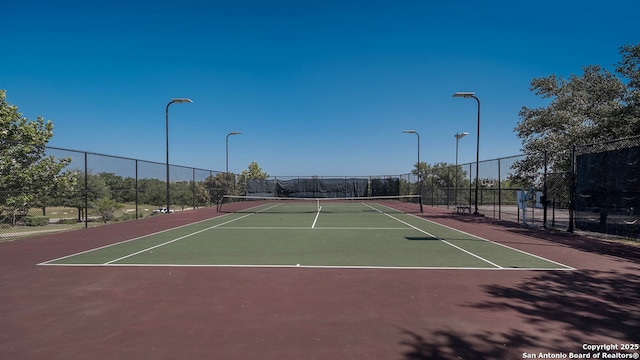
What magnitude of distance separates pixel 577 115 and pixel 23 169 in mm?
30702

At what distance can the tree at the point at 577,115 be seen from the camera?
15.4 metres

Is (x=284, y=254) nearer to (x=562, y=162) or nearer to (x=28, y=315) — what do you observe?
(x=28, y=315)

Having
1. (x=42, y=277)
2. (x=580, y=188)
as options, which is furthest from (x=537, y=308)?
(x=580, y=188)

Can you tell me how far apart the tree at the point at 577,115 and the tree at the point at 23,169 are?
23.0 meters

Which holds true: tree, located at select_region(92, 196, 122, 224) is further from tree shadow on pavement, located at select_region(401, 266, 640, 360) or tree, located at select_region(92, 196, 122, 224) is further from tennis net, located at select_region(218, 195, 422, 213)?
tree shadow on pavement, located at select_region(401, 266, 640, 360)

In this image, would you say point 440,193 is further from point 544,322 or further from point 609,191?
point 544,322

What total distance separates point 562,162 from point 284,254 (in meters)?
17.3

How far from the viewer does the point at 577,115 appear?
68.8 feet

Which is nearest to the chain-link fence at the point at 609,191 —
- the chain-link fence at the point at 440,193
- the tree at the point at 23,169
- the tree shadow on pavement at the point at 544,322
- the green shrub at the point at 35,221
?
the chain-link fence at the point at 440,193

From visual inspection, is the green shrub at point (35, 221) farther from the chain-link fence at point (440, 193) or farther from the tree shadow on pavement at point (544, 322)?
the tree shadow on pavement at point (544, 322)

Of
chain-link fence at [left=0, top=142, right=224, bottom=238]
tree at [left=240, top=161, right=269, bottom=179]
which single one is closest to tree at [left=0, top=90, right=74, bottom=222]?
chain-link fence at [left=0, top=142, right=224, bottom=238]

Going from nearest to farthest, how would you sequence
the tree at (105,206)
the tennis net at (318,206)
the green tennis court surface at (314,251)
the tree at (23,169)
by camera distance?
the green tennis court surface at (314,251) < the tree at (23,169) < the tree at (105,206) < the tennis net at (318,206)

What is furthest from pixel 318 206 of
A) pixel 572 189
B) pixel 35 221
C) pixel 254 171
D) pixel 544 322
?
pixel 254 171

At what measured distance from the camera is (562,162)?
18.8 meters
